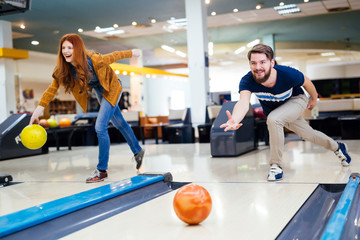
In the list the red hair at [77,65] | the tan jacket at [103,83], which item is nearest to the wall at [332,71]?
the tan jacket at [103,83]

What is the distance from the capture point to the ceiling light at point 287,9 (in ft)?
34.2

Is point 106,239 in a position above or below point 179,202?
below

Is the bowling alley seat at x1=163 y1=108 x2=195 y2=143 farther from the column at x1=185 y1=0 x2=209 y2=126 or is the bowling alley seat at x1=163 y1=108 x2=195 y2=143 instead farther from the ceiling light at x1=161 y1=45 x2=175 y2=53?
the ceiling light at x1=161 y1=45 x2=175 y2=53

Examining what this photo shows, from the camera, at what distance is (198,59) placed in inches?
327

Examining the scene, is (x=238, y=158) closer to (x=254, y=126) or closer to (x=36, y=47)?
(x=254, y=126)

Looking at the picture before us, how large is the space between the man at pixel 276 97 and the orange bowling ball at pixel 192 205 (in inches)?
36.8

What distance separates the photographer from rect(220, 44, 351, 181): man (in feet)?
9.45

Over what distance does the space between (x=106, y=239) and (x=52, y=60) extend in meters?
15.3

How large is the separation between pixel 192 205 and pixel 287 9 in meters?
9.98

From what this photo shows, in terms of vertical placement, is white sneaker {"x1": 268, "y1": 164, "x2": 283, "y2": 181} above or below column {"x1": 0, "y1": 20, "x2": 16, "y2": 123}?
below

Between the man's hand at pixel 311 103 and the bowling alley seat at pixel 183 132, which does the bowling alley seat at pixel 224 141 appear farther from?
the bowling alley seat at pixel 183 132

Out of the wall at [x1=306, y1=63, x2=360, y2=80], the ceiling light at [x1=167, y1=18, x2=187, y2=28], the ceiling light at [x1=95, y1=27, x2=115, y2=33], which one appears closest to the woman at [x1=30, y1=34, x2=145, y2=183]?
the ceiling light at [x1=167, y1=18, x2=187, y2=28]

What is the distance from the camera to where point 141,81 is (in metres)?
15.9

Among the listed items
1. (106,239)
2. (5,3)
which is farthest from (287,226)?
(5,3)
